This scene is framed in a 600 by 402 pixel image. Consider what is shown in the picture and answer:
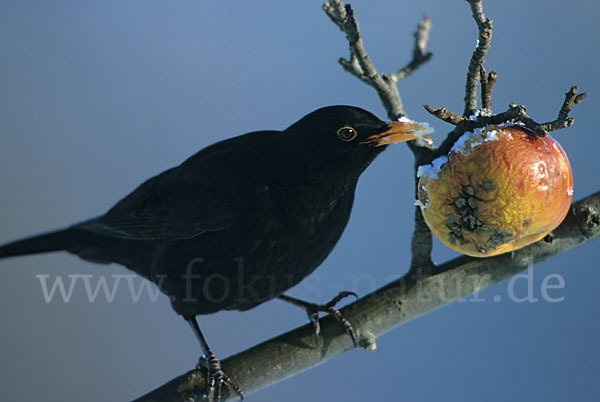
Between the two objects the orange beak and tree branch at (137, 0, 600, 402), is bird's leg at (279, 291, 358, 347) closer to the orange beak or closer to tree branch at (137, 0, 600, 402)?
tree branch at (137, 0, 600, 402)

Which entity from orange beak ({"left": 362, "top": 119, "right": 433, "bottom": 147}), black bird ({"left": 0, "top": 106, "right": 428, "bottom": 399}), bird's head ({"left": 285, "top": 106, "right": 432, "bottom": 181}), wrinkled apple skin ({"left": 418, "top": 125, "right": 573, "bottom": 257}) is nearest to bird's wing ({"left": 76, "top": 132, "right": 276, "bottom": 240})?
black bird ({"left": 0, "top": 106, "right": 428, "bottom": 399})

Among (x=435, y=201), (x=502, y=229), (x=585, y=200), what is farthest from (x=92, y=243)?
(x=585, y=200)

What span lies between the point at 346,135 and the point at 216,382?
0.78m

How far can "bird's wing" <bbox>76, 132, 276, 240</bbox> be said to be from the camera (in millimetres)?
1654

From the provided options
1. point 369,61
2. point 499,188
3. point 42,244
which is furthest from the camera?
point 42,244

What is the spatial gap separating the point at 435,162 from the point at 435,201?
0.31 ft

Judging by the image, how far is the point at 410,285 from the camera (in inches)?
68.2

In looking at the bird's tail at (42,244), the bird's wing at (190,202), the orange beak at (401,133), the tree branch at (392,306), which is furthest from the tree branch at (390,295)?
the bird's tail at (42,244)

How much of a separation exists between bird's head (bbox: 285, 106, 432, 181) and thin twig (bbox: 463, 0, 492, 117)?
178 mm

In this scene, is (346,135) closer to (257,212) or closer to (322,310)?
(257,212)

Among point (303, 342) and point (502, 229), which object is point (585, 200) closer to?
point (502, 229)

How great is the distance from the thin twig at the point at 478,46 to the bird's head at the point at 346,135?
178 mm

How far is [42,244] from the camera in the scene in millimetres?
1962

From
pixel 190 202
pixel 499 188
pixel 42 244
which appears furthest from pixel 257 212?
pixel 42 244
